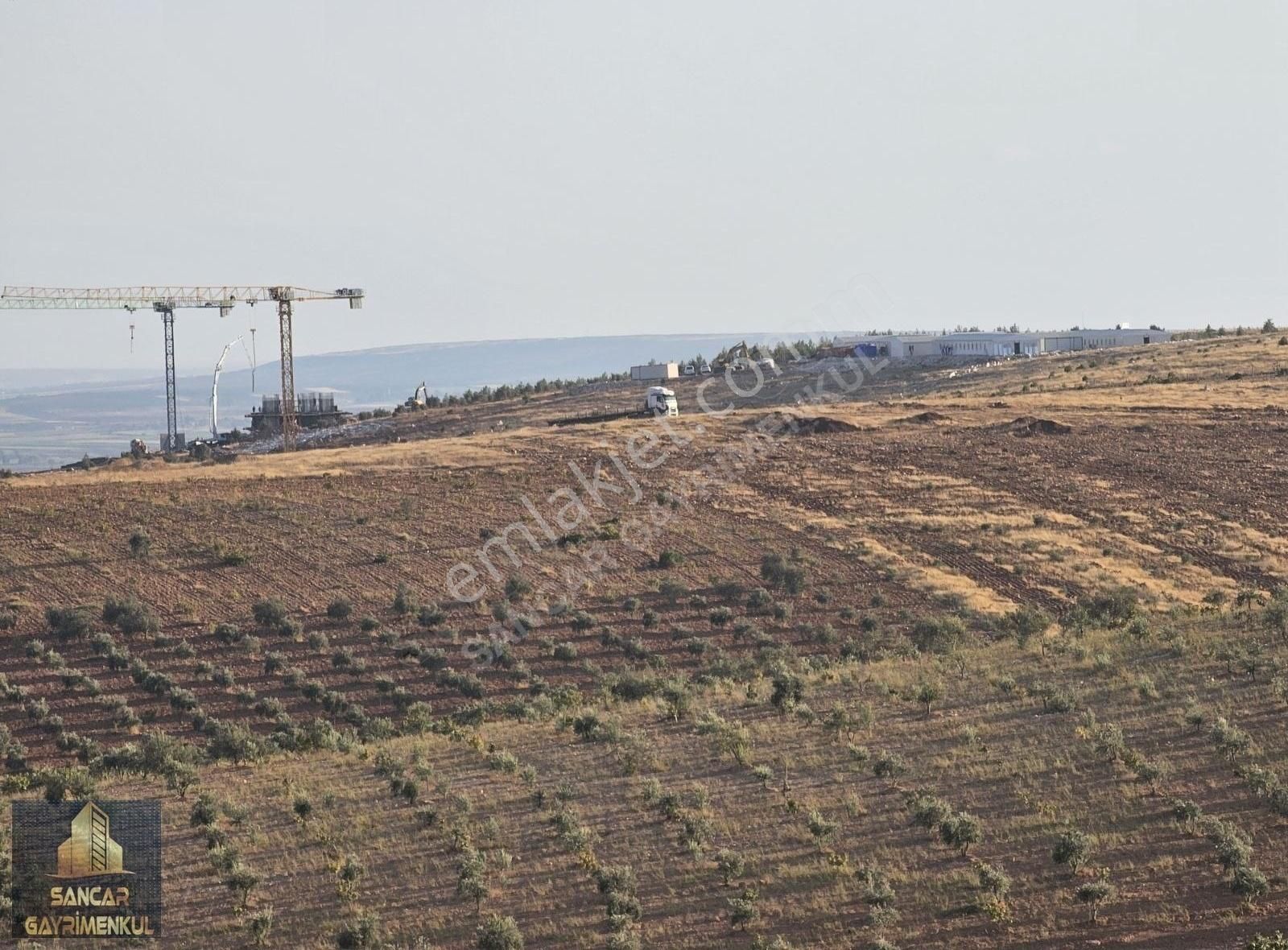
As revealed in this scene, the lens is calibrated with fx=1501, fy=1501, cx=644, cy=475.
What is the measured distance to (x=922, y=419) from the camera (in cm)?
6731

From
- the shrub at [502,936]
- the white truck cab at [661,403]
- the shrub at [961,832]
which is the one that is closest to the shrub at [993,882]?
the shrub at [961,832]

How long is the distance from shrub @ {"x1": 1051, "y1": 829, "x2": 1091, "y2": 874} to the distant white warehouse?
8918 centimetres

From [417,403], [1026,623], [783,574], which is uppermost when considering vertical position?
[417,403]

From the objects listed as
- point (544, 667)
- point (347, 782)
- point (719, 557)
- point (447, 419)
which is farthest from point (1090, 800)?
point (447, 419)

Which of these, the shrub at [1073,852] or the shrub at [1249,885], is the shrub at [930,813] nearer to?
the shrub at [1073,852]

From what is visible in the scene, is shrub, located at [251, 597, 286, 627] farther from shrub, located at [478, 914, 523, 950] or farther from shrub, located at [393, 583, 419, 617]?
shrub, located at [478, 914, 523, 950]

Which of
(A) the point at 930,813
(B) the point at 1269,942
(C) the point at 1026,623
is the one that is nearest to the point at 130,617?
(C) the point at 1026,623

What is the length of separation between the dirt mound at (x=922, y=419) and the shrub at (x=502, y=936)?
1940 inches

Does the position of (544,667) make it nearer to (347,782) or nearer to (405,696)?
(405,696)

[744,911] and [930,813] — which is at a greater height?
[930,813]

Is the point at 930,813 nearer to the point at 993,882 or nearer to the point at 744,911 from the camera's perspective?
the point at 993,882

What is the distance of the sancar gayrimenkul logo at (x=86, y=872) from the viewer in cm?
2100

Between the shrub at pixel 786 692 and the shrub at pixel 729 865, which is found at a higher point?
the shrub at pixel 786 692

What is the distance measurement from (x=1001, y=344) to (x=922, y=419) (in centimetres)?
4802
